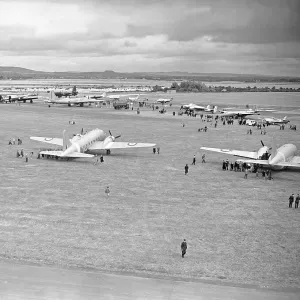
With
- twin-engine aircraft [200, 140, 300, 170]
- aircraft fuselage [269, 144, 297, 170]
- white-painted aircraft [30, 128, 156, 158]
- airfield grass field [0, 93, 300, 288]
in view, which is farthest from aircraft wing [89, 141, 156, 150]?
aircraft fuselage [269, 144, 297, 170]

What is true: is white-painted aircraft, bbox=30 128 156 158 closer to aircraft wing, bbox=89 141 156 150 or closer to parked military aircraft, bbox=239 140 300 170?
aircraft wing, bbox=89 141 156 150

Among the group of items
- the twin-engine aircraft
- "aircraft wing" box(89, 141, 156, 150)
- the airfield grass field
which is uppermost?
the twin-engine aircraft

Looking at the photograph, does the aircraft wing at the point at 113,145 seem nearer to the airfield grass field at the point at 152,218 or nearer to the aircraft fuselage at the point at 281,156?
the airfield grass field at the point at 152,218

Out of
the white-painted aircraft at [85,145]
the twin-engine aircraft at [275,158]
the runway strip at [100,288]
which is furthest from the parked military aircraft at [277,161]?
the runway strip at [100,288]

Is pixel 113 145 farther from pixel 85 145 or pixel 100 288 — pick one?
pixel 100 288

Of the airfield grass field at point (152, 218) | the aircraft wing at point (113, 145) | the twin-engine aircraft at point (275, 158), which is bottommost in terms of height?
the airfield grass field at point (152, 218)

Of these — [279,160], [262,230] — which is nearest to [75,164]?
[279,160]
